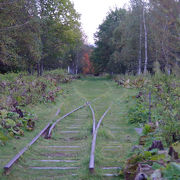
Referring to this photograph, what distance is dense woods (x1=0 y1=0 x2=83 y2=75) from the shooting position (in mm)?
15531

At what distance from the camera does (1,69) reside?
89.8ft

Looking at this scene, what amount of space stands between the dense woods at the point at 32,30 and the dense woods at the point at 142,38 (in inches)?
296

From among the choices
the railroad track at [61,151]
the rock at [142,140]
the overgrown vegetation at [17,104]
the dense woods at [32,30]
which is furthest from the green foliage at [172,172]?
the dense woods at [32,30]

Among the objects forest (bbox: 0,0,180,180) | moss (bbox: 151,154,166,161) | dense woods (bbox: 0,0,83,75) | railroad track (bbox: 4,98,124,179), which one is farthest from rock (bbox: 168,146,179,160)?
dense woods (bbox: 0,0,83,75)

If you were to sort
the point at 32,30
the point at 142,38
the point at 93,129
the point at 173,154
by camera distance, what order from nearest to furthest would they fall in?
the point at 173,154, the point at 93,129, the point at 32,30, the point at 142,38

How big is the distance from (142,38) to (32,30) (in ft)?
56.0

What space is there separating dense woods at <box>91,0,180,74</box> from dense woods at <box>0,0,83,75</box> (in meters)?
7.52

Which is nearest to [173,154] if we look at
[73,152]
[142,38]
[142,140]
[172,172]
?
[172,172]

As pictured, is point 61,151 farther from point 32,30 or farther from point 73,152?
point 32,30

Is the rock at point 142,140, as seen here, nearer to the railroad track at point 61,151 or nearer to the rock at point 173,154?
the railroad track at point 61,151

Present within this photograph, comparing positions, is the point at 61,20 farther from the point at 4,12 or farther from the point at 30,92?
the point at 30,92

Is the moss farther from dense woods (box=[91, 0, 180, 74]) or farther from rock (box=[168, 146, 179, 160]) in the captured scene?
dense woods (box=[91, 0, 180, 74])

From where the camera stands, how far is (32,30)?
758 inches

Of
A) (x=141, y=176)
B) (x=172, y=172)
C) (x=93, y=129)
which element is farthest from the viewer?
(x=93, y=129)
